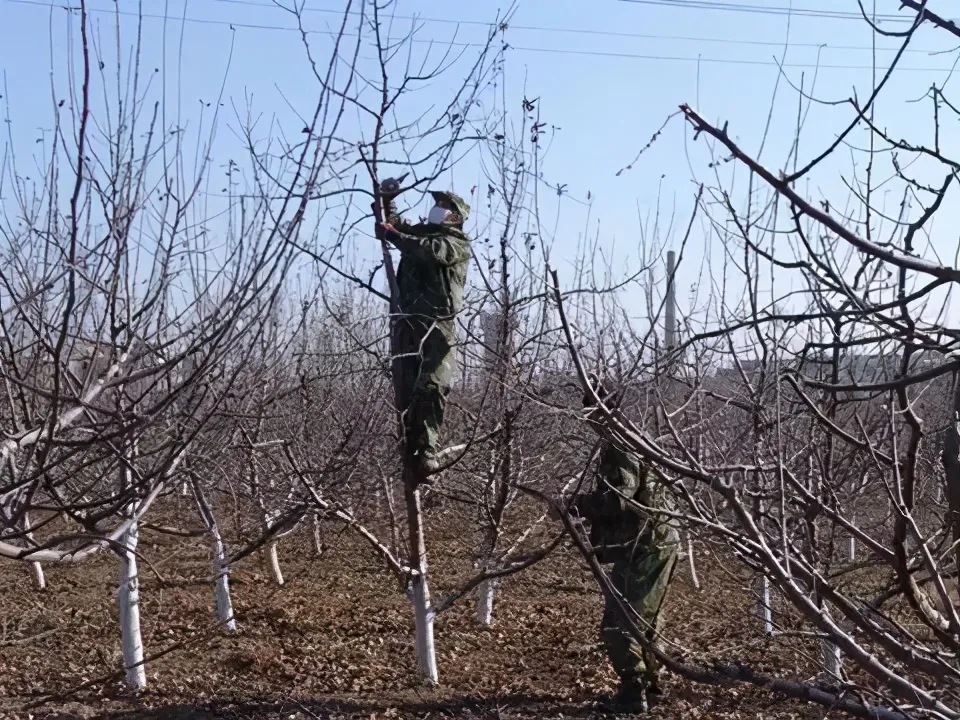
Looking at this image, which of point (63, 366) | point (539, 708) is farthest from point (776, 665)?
point (63, 366)

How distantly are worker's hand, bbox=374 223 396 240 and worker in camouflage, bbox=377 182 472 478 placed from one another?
0.07 metres

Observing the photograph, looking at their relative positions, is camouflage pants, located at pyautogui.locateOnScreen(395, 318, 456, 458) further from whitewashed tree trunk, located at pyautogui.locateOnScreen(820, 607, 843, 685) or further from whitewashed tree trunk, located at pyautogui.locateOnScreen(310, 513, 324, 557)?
whitewashed tree trunk, located at pyautogui.locateOnScreen(310, 513, 324, 557)

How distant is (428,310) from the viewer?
19.1ft

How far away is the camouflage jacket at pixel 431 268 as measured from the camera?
220 inches

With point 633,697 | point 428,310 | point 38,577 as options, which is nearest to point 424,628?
point 633,697

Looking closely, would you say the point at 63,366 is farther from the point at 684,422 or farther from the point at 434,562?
the point at 434,562

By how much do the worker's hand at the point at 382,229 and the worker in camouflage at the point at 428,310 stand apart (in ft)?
0.23

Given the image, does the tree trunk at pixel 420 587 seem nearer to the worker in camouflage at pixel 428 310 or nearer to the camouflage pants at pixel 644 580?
the worker in camouflage at pixel 428 310

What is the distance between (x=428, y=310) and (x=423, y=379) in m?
0.44

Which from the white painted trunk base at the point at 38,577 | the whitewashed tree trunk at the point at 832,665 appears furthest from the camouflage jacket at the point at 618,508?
the white painted trunk base at the point at 38,577

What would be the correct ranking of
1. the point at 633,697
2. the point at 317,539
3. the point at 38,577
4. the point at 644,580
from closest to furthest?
the point at 644,580
the point at 633,697
the point at 38,577
the point at 317,539

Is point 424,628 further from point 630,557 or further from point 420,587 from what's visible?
point 630,557

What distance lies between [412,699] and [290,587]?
429 cm

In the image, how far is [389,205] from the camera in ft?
17.7
